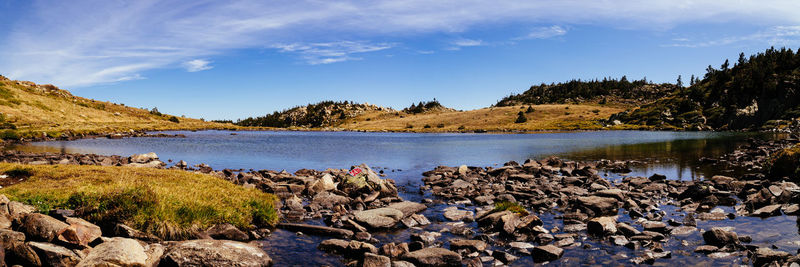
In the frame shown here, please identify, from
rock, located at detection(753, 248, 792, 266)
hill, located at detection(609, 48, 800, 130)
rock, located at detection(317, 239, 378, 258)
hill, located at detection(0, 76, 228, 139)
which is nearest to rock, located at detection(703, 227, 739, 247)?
Answer: rock, located at detection(753, 248, 792, 266)

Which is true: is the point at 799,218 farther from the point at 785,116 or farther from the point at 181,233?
the point at 785,116

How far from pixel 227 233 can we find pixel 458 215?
10453mm

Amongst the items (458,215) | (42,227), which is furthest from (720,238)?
(42,227)

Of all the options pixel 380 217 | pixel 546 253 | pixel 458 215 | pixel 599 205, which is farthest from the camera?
pixel 599 205

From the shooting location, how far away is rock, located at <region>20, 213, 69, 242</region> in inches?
501

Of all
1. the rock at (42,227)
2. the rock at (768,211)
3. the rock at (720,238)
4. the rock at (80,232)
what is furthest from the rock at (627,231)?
the rock at (42,227)

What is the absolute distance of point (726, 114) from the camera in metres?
155

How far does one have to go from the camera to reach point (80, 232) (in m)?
13.1

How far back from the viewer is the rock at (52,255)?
453 inches

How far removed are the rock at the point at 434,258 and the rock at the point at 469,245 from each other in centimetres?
134

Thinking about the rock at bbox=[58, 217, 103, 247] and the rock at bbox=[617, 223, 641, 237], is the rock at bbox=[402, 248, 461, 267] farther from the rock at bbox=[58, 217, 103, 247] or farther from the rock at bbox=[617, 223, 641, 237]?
the rock at bbox=[58, 217, 103, 247]

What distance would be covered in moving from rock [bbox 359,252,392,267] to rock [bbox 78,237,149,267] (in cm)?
635

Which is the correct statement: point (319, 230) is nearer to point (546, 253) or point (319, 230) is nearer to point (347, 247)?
point (347, 247)

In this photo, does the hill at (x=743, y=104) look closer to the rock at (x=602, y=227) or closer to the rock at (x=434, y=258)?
the rock at (x=602, y=227)
